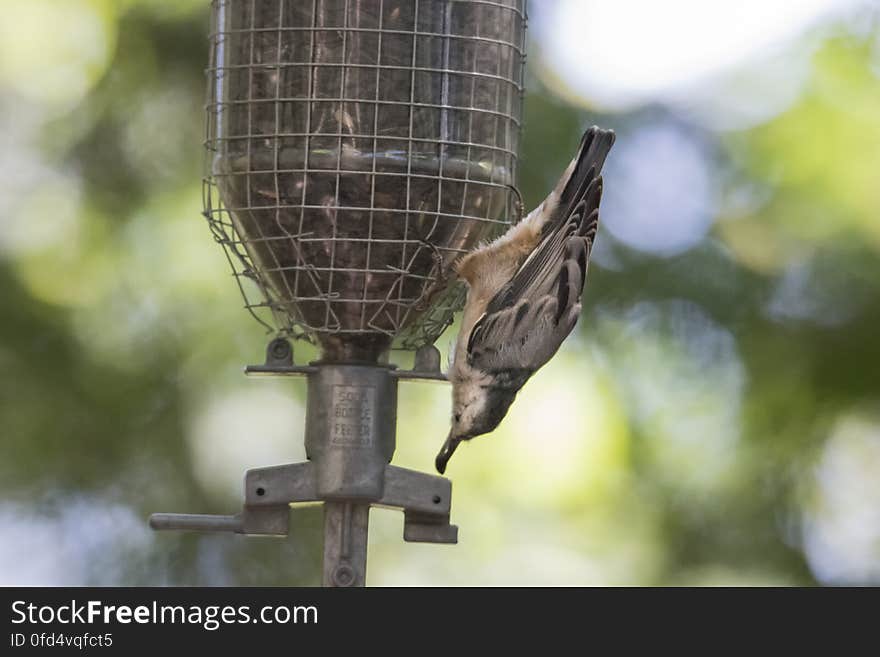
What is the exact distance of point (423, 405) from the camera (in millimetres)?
A: 4332

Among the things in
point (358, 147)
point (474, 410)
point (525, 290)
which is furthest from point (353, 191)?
point (474, 410)

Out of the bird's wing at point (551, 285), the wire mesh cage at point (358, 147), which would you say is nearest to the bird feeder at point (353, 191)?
the wire mesh cage at point (358, 147)

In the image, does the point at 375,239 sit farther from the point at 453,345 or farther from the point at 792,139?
the point at 792,139

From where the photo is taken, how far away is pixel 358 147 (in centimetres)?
288

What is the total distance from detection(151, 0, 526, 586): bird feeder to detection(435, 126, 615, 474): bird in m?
0.08

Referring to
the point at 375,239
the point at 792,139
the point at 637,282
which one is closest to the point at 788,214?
the point at 792,139

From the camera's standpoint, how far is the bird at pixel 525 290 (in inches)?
120

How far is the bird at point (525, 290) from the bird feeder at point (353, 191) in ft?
0.26

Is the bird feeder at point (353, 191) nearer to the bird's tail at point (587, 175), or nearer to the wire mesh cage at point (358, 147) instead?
the wire mesh cage at point (358, 147)

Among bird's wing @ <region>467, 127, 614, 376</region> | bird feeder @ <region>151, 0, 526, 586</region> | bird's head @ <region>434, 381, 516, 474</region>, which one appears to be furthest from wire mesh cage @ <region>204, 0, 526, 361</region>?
bird's head @ <region>434, 381, 516, 474</region>

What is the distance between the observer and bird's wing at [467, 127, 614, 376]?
3.07 metres

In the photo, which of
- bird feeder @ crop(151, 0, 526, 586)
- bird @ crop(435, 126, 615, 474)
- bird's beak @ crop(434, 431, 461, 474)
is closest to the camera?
bird feeder @ crop(151, 0, 526, 586)

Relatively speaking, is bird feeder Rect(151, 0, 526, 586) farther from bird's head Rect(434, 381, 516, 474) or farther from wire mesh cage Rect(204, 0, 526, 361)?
bird's head Rect(434, 381, 516, 474)

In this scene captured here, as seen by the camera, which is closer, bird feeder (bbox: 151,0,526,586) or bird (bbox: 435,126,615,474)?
bird feeder (bbox: 151,0,526,586)
